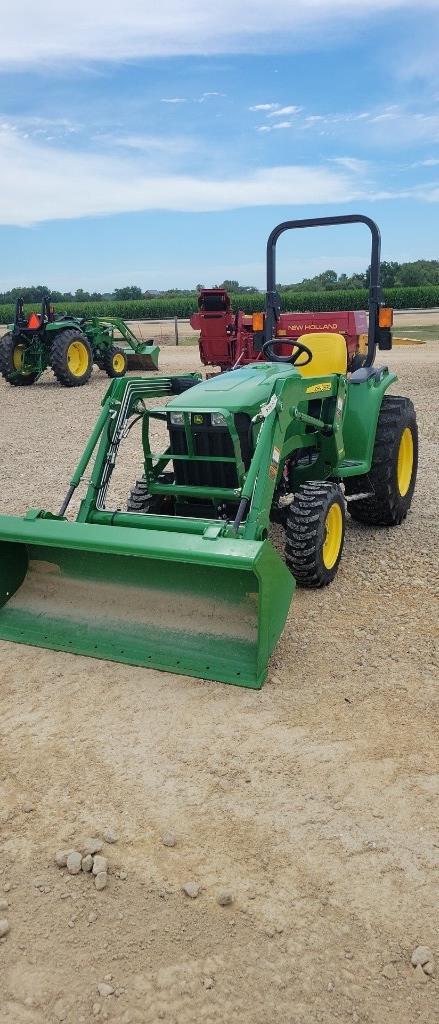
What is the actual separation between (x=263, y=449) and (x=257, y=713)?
4.63ft

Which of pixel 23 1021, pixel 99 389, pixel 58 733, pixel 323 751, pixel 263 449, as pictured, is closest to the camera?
pixel 23 1021

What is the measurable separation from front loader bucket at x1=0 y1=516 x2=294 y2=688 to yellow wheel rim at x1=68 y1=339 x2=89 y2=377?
12.0 m

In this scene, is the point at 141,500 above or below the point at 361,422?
below

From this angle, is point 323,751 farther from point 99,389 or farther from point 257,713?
point 99,389

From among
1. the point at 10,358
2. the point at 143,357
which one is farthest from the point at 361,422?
the point at 143,357

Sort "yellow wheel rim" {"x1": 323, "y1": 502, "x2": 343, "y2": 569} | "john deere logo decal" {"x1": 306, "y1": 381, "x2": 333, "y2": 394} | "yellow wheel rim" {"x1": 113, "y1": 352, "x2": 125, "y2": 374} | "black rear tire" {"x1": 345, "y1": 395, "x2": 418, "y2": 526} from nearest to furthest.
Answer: "yellow wheel rim" {"x1": 323, "y1": 502, "x2": 343, "y2": 569}, "john deere logo decal" {"x1": 306, "y1": 381, "x2": 333, "y2": 394}, "black rear tire" {"x1": 345, "y1": 395, "x2": 418, "y2": 526}, "yellow wheel rim" {"x1": 113, "y1": 352, "x2": 125, "y2": 374}

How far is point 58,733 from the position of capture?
355 centimetres

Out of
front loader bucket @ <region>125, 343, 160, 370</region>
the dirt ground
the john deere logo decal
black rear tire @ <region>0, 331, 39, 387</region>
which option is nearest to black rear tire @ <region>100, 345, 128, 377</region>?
front loader bucket @ <region>125, 343, 160, 370</region>

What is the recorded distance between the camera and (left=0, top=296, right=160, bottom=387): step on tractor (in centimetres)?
1565

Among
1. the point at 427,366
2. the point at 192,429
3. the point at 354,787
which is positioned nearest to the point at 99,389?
the point at 427,366

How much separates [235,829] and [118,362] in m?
15.1

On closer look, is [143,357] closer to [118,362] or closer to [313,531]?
[118,362]

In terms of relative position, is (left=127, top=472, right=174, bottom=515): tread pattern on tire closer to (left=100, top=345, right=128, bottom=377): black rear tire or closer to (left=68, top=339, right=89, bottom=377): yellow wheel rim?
(left=68, top=339, right=89, bottom=377): yellow wheel rim

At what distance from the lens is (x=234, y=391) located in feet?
16.0
